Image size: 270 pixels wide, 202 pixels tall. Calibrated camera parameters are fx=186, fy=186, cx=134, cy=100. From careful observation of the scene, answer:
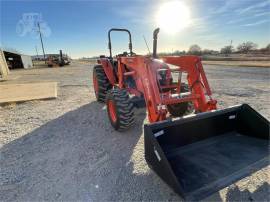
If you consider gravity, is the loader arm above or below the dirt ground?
above

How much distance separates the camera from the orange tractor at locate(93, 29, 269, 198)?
189 cm

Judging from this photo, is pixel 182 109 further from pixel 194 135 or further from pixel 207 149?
pixel 207 149

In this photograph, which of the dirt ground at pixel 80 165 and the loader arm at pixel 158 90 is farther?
the loader arm at pixel 158 90

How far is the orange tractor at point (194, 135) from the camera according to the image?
1891 millimetres

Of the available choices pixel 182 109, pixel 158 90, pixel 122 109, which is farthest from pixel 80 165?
pixel 182 109

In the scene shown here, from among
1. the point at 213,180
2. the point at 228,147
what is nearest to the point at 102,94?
the point at 228,147

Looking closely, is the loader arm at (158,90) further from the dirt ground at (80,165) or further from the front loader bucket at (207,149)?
the dirt ground at (80,165)

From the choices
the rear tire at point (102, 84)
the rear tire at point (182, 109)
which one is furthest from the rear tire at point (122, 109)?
the rear tire at point (102, 84)

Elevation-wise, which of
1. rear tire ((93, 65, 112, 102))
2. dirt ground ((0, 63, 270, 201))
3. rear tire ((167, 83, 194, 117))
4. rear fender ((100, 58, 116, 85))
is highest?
rear fender ((100, 58, 116, 85))

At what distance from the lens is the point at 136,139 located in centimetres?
336

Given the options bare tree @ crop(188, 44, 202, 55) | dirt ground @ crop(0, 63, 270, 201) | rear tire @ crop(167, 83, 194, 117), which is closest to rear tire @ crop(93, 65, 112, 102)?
dirt ground @ crop(0, 63, 270, 201)

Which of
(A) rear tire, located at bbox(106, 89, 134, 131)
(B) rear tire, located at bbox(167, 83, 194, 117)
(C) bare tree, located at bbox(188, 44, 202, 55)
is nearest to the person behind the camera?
(A) rear tire, located at bbox(106, 89, 134, 131)

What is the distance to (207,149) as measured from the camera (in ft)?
8.08

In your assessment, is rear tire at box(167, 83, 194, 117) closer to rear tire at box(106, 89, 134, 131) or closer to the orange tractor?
→ the orange tractor
